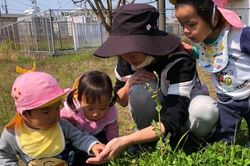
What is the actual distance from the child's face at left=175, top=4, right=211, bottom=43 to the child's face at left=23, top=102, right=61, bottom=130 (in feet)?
2.45

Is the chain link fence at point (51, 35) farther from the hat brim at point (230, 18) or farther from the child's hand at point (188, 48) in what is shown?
the hat brim at point (230, 18)

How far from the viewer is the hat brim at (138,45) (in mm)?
1842

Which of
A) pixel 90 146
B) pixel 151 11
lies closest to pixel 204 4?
pixel 151 11

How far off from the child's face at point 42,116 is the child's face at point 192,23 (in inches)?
29.5

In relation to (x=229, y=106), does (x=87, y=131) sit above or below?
below

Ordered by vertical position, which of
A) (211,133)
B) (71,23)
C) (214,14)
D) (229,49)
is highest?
(214,14)

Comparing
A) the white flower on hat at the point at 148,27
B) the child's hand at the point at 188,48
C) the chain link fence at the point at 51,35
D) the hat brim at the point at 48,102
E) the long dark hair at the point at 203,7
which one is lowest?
the chain link fence at the point at 51,35

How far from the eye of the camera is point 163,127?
184cm

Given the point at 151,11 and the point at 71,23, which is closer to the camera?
the point at 151,11

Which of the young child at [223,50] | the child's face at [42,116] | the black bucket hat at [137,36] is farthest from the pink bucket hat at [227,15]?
the child's face at [42,116]

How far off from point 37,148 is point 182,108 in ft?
2.56

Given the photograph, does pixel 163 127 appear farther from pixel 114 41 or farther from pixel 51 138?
pixel 51 138

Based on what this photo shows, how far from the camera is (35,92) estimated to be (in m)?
1.93

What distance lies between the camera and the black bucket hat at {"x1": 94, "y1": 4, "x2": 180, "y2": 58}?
6.10ft
